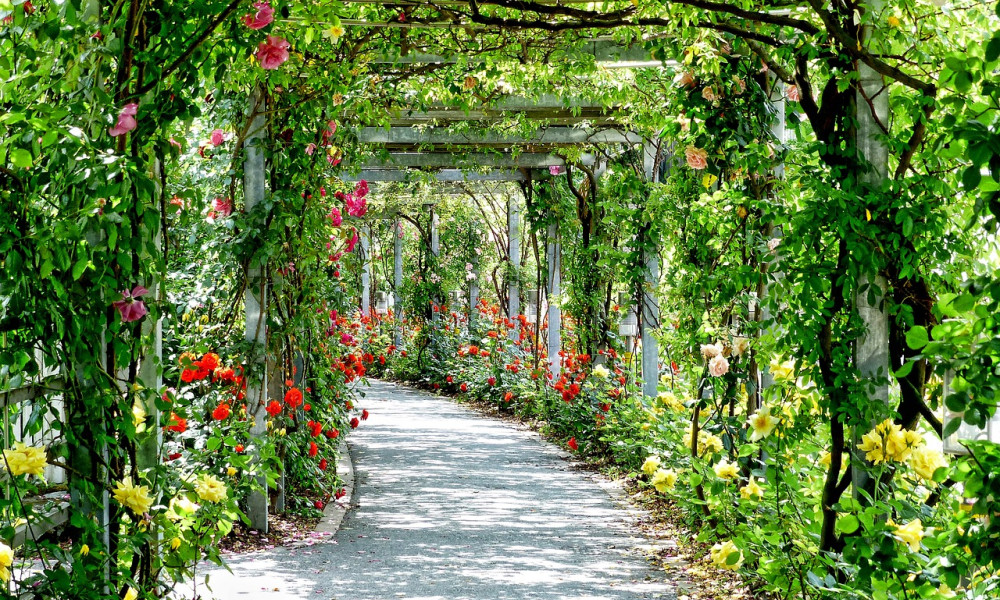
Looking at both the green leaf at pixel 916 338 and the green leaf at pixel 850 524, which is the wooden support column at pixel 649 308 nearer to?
the green leaf at pixel 850 524

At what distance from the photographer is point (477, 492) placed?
711 cm

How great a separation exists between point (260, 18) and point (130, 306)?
0.92 m

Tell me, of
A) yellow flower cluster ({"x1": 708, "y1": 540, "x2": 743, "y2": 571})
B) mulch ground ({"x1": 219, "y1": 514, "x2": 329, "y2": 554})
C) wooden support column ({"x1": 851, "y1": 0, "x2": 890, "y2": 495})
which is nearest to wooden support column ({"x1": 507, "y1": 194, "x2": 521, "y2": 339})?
mulch ground ({"x1": 219, "y1": 514, "x2": 329, "y2": 554})

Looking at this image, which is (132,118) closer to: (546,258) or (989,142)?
(989,142)

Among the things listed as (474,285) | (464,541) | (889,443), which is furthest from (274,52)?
(474,285)

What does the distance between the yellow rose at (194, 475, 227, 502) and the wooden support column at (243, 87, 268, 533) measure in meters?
2.45

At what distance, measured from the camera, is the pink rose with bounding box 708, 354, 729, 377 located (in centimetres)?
441

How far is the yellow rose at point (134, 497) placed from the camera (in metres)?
2.42

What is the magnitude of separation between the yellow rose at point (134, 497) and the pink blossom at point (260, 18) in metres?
1.31

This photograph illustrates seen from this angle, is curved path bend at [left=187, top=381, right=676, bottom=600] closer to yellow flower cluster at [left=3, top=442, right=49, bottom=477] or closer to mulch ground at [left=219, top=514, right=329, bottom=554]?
mulch ground at [left=219, top=514, right=329, bottom=554]

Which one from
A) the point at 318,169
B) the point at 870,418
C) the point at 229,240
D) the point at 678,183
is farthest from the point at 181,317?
the point at 870,418

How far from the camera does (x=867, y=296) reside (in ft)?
9.26

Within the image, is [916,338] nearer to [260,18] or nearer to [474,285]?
[260,18]

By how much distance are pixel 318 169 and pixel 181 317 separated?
3.87 feet
